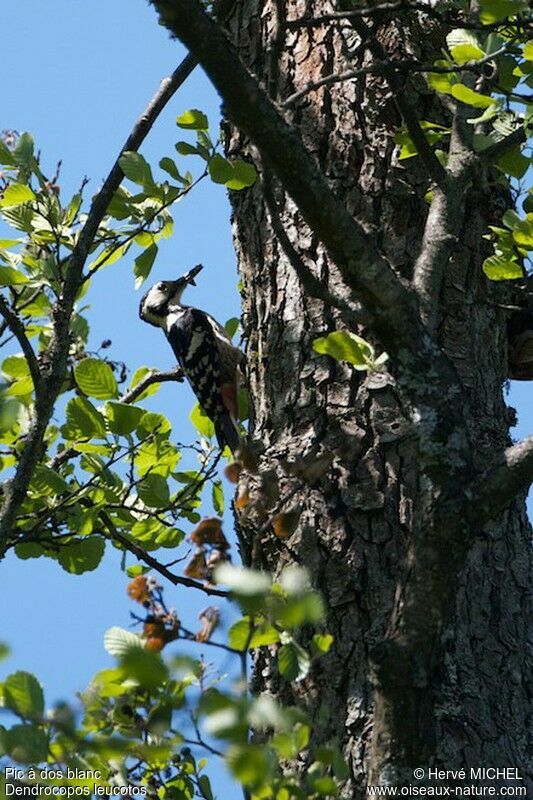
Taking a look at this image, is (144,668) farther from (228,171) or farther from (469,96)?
(228,171)

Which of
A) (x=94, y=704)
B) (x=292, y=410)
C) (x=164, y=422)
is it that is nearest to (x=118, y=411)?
(x=164, y=422)

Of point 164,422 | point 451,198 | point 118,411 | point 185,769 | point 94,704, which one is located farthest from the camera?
point 164,422

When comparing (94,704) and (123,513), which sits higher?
(123,513)

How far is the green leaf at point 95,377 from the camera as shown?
3.50 m

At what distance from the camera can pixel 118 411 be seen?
135 inches

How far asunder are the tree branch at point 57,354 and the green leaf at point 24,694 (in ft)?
3.69

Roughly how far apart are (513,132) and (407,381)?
89 centimetres

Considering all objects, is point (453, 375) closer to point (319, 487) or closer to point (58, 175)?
point (319, 487)

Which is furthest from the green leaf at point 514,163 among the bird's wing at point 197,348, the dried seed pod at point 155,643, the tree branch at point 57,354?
the bird's wing at point 197,348

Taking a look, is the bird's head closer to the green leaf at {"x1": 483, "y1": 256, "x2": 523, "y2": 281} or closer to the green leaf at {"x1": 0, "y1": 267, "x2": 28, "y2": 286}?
the green leaf at {"x1": 0, "y1": 267, "x2": 28, "y2": 286}

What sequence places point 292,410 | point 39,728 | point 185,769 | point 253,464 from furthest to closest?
point 292,410 → point 185,769 → point 253,464 → point 39,728

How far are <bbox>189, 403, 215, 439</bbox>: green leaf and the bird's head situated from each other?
8.47 feet

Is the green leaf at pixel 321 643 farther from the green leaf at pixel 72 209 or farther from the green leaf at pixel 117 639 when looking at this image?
the green leaf at pixel 72 209

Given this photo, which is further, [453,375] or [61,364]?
[61,364]
